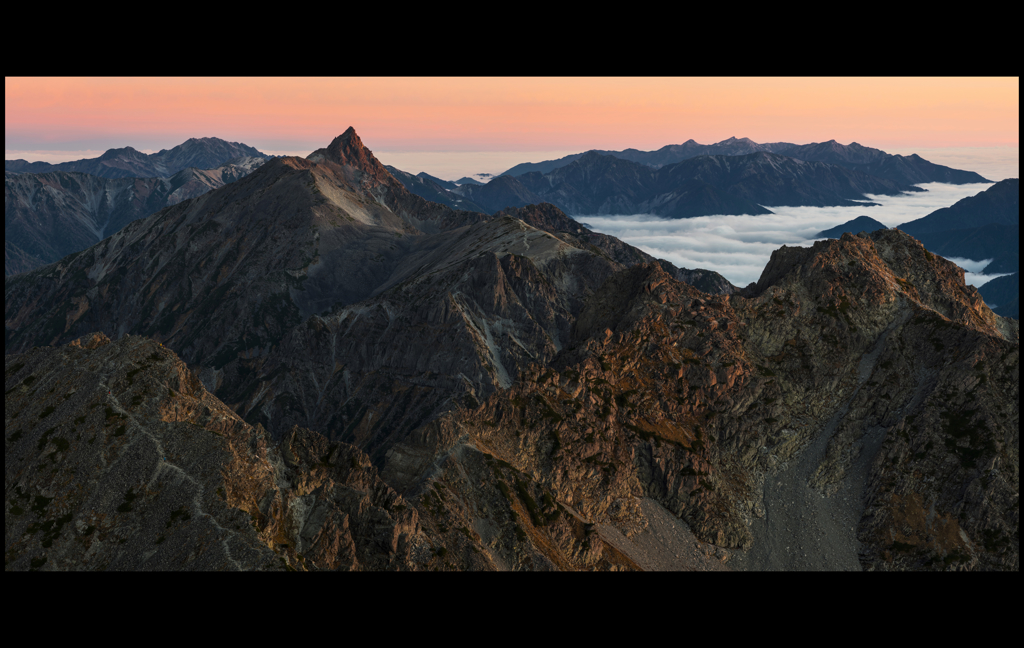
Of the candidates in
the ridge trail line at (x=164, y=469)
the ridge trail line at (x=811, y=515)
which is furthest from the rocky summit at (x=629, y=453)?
the ridge trail line at (x=811, y=515)

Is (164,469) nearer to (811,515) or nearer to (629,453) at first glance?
(629,453)

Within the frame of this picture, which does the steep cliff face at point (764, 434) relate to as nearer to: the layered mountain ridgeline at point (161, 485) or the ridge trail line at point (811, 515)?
the ridge trail line at point (811, 515)

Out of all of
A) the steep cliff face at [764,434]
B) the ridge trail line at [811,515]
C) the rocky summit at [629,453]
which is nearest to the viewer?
the rocky summit at [629,453]

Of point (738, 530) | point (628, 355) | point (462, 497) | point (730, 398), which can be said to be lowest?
point (738, 530)

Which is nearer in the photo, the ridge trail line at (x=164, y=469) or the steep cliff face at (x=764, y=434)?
the ridge trail line at (x=164, y=469)
